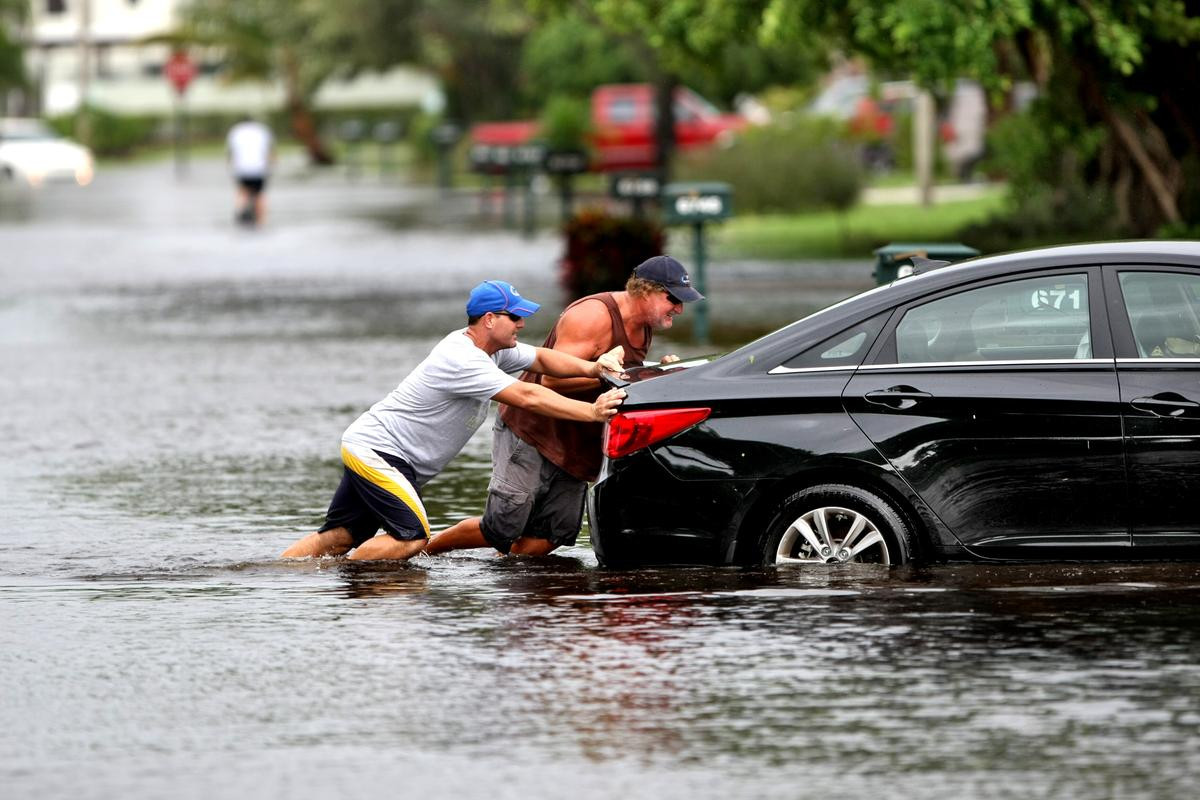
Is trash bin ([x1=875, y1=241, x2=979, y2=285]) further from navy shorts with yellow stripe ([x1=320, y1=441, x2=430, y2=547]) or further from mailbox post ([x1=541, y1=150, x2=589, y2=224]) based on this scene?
mailbox post ([x1=541, y1=150, x2=589, y2=224])

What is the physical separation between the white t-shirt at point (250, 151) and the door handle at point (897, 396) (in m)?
29.2

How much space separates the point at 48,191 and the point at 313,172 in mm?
10899

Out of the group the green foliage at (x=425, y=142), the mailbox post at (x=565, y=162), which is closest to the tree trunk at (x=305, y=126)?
the green foliage at (x=425, y=142)

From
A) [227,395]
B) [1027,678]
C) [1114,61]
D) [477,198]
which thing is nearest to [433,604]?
[1027,678]

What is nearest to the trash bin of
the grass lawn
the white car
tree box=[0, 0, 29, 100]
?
the grass lawn

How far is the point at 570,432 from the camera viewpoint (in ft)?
34.0

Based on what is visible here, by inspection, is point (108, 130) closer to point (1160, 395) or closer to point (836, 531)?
point (836, 531)

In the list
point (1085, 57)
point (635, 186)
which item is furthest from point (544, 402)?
point (1085, 57)

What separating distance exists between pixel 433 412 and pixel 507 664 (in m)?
2.31

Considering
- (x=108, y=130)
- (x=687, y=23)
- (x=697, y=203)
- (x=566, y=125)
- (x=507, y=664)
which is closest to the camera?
(x=507, y=664)

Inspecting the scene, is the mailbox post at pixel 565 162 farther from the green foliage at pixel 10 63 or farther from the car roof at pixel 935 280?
the green foliage at pixel 10 63

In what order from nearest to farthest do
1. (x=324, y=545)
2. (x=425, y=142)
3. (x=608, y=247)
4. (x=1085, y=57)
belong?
1. (x=324, y=545)
2. (x=608, y=247)
3. (x=1085, y=57)
4. (x=425, y=142)

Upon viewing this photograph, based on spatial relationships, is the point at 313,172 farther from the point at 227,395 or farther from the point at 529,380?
the point at 529,380

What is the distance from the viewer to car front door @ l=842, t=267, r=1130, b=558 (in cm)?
912
